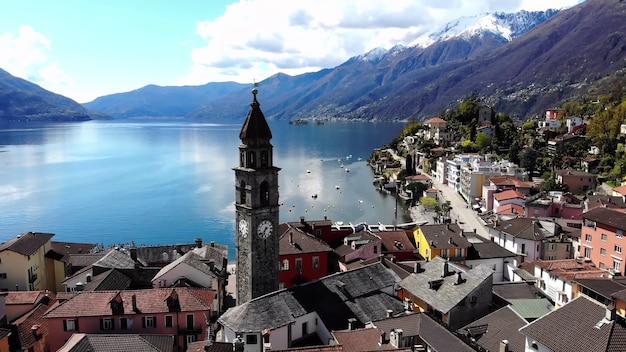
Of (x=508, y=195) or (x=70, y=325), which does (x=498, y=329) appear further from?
(x=508, y=195)

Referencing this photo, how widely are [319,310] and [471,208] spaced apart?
59.3 m

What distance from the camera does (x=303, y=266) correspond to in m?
38.4

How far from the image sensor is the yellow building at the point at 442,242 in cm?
4178

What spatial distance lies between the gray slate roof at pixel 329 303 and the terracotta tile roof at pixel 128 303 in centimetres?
464

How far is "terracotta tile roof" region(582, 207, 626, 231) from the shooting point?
4022cm

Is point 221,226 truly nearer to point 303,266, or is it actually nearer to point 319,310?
point 303,266

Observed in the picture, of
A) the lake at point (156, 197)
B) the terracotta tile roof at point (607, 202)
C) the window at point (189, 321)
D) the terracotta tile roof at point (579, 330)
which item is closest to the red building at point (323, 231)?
the lake at point (156, 197)

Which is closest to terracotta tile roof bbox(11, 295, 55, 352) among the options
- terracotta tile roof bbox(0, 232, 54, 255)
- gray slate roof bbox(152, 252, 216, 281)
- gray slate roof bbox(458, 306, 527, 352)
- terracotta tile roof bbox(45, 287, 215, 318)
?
terracotta tile roof bbox(45, 287, 215, 318)

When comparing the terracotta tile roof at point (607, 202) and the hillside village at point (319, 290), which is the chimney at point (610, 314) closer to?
the hillside village at point (319, 290)

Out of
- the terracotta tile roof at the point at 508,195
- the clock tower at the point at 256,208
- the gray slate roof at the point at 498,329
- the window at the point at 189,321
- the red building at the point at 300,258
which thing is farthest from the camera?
the terracotta tile roof at the point at 508,195

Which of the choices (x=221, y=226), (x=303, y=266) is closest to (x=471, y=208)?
(x=221, y=226)

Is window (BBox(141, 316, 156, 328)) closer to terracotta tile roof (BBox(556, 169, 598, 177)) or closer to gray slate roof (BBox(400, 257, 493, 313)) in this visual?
gray slate roof (BBox(400, 257, 493, 313))

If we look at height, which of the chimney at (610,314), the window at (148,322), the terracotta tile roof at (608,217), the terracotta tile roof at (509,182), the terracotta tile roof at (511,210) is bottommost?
the terracotta tile roof at (511,210)

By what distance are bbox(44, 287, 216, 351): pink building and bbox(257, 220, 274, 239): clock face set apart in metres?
6.09
